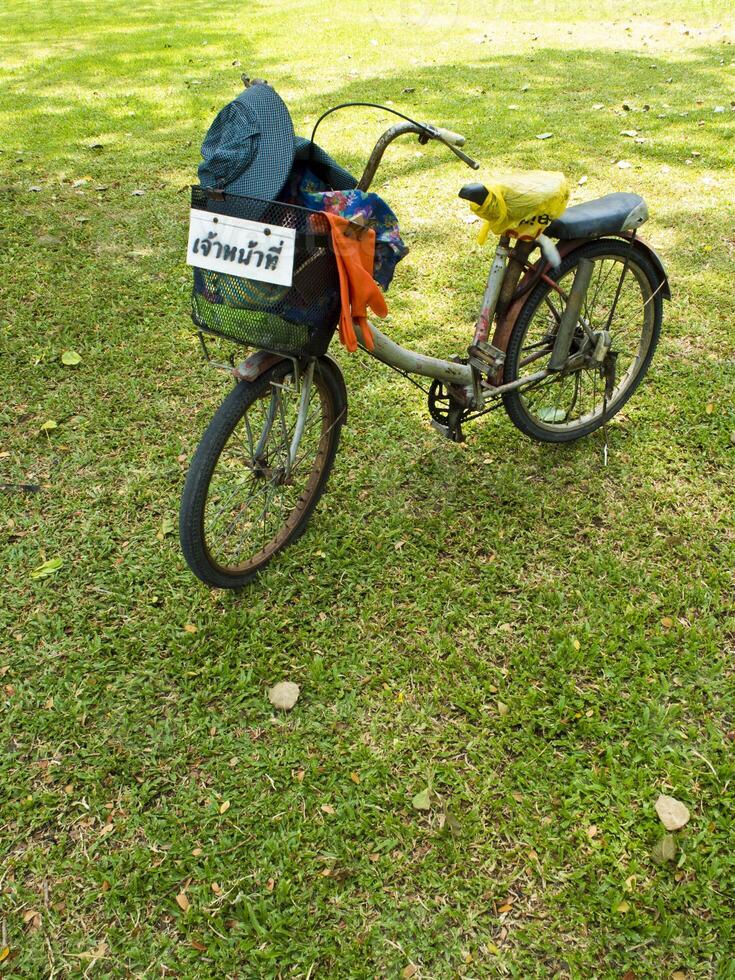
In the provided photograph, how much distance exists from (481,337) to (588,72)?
22.4ft

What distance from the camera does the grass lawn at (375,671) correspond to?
75.4 inches

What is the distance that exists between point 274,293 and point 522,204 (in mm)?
964

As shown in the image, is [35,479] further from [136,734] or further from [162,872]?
[162,872]

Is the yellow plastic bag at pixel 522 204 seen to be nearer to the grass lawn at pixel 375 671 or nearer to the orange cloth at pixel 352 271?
the orange cloth at pixel 352 271

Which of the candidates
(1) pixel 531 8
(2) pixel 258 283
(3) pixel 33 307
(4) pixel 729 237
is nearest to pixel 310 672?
(2) pixel 258 283

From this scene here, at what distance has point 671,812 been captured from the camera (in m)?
2.08

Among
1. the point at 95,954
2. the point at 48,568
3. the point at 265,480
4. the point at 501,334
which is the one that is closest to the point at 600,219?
the point at 501,334

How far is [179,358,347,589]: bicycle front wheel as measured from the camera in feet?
7.68

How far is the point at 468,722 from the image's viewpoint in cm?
235

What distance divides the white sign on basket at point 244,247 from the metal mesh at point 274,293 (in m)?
0.02

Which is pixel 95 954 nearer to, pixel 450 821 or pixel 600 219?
pixel 450 821

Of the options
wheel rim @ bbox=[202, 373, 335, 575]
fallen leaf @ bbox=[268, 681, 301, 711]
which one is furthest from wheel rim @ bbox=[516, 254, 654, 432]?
fallen leaf @ bbox=[268, 681, 301, 711]

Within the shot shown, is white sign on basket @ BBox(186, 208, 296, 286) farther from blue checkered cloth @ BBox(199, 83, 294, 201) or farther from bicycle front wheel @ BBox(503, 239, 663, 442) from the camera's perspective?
bicycle front wheel @ BBox(503, 239, 663, 442)

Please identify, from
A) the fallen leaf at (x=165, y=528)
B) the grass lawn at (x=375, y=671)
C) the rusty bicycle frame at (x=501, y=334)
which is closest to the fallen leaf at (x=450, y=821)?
the grass lawn at (x=375, y=671)
